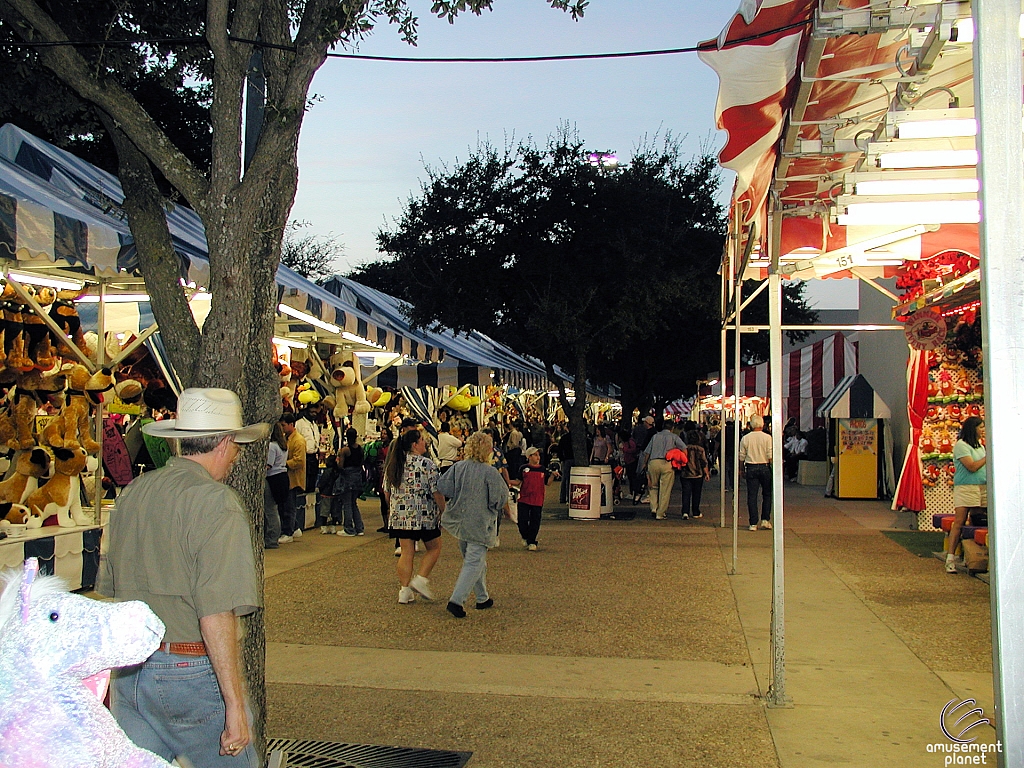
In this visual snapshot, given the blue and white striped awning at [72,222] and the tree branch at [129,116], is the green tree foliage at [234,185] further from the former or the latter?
the blue and white striped awning at [72,222]

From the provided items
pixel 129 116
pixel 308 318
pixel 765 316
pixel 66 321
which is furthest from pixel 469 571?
pixel 765 316

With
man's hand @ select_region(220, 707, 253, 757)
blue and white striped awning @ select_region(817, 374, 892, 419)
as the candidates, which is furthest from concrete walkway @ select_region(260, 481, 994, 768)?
blue and white striped awning @ select_region(817, 374, 892, 419)

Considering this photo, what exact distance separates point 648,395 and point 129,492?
1359 inches

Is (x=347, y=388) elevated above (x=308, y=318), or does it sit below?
below

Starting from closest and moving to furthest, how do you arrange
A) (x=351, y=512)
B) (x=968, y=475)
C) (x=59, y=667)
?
(x=59, y=667) → (x=968, y=475) → (x=351, y=512)

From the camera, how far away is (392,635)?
303 inches

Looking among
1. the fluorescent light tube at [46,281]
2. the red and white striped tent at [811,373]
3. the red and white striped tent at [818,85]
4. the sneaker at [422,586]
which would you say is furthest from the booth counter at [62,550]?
the red and white striped tent at [811,373]

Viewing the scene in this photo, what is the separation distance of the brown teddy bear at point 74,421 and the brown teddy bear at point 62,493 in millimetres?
88

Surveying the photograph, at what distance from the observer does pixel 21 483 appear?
786 cm

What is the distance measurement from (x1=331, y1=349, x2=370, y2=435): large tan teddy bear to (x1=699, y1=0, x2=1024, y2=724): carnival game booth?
8576 millimetres

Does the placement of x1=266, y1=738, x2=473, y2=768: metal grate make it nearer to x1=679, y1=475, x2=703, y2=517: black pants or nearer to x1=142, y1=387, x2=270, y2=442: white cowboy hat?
x1=142, y1=387, x2=270, y2=442: white cowboy hat

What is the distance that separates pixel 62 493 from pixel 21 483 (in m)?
0.39

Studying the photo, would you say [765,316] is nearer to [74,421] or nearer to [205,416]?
[74,421]

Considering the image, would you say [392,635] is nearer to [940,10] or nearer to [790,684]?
[790,684]
